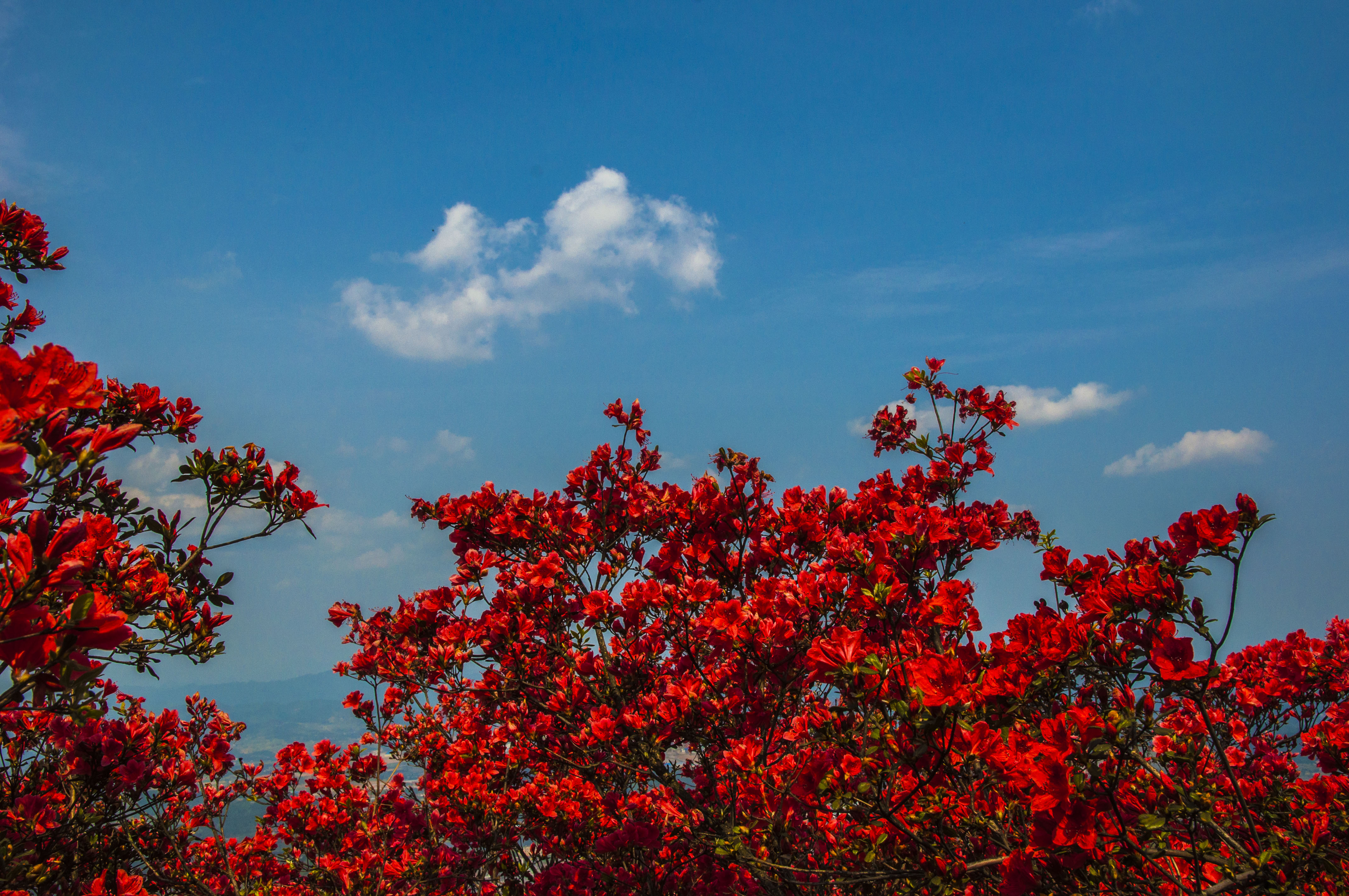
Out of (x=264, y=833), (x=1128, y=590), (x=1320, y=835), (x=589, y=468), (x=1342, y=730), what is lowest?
Answer: (x=264, y=833)

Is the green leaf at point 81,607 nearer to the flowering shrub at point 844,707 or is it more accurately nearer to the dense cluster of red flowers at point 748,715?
the dense cluster of red flowers at point 748,715

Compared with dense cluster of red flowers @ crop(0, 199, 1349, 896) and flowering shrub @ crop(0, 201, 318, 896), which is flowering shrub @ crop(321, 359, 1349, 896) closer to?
dense cluster of red flowers @ crop(0, 199, 1349, 896)

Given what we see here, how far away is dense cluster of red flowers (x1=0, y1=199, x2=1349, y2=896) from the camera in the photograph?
2.06m

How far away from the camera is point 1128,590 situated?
7.34 ft

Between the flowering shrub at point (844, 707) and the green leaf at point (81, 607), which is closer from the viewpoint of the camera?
the green leaf at point (81, 607)

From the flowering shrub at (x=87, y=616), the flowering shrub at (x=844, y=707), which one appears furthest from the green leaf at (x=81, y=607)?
the flowering shrub at (x=844, y=707)

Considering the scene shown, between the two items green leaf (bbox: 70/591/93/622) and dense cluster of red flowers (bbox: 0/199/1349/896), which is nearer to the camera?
green leaf (bbox: 70/591/93/622)

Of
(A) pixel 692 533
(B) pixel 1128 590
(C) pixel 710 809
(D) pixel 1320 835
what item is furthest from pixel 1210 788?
(A) pixel 692 533

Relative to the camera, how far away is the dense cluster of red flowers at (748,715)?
2.06 m

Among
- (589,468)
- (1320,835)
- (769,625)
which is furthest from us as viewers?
(589,468)

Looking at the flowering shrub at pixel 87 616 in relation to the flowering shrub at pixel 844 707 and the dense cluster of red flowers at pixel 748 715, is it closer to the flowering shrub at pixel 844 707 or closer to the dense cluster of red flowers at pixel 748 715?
the dense cluster of red flowers at pixel 748 715

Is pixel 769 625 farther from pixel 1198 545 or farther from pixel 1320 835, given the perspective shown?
pixel 1320 835

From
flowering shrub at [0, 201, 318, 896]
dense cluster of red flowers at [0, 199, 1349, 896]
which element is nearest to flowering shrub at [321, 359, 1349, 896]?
dense cluster of red flowers at [0, 199, 1349, 896]

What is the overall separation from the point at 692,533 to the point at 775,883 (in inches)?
74.3
